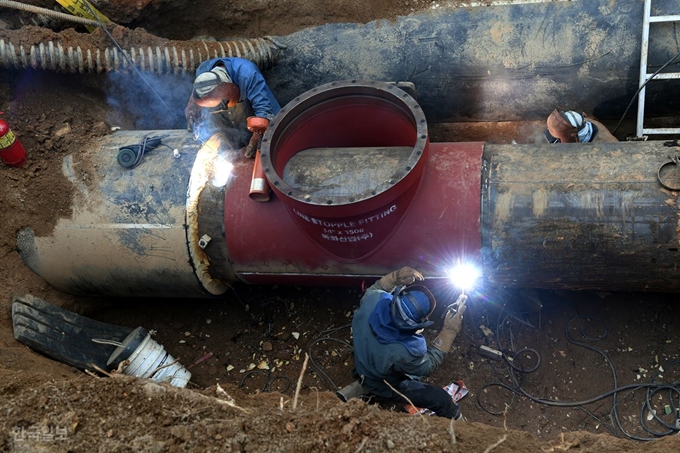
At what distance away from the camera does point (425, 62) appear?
18.7 ft

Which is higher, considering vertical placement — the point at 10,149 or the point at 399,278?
the point at 10,149

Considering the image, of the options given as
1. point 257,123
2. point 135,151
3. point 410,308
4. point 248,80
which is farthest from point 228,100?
point 410,308

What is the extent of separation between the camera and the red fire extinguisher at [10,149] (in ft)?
15.6

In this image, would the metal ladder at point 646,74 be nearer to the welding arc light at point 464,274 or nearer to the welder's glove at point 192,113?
the welding arc light at point 464,274

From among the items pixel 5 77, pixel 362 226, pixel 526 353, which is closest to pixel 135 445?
pixel 362 226

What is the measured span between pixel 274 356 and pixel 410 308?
1820 millimetres

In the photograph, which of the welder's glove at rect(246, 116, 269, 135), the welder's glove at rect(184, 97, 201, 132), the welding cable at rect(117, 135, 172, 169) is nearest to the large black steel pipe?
the welder's glove at rect(246, 116, 269, 135)

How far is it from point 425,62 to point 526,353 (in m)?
2.76

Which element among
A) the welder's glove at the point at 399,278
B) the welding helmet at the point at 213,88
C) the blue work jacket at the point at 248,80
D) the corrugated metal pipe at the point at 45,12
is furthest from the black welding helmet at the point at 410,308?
the corrugated metal pipe at the point at 45,12

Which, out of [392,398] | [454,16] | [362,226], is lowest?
[392,398]

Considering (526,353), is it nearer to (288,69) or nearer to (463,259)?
(463,259)

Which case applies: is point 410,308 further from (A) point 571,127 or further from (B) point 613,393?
(A) point 571,127

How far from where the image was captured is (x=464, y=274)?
14.4 feet

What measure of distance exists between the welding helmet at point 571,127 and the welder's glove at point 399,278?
1735mm
